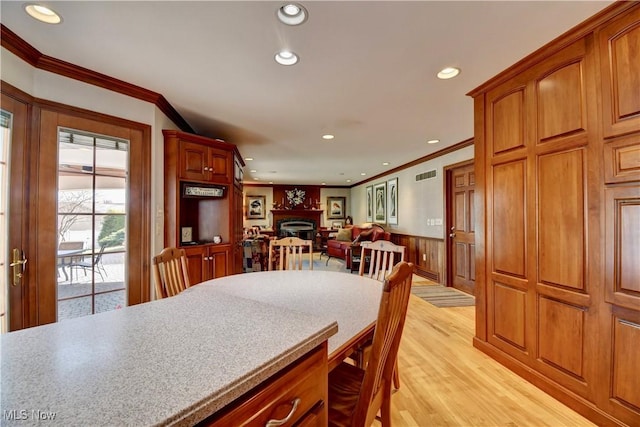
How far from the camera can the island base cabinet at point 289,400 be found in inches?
22.6

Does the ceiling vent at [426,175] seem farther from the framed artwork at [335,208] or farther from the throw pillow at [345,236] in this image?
the framed artwork at [335,208]

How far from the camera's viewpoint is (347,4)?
1508 mm

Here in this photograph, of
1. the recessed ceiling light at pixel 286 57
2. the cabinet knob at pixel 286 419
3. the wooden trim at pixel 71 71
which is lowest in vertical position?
the cabinet knob at pixel 286 419

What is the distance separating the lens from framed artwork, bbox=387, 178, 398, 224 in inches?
275

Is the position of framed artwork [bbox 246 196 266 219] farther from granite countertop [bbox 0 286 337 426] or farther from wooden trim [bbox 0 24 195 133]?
granite countertop [bbox 0 286 337 426]

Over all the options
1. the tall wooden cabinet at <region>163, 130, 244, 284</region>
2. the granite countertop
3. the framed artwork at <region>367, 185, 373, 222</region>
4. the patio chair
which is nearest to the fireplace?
the framed artwork at <region>367, 185, 373, 222</region>

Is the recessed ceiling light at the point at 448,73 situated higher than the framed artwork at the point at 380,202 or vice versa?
the recessed ceiling light at the point at 448,73

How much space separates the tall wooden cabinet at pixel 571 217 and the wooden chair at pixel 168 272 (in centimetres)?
250

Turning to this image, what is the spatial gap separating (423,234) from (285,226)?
18.4ft

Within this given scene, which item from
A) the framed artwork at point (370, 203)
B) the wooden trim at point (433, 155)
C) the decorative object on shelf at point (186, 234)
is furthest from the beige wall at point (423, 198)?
the decorative object on shelf at point (186, 234)

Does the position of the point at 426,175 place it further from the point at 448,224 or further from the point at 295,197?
the point at 295,197

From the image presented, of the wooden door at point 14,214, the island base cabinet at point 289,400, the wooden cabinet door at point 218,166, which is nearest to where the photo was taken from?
the island base cabinet at point 289,400

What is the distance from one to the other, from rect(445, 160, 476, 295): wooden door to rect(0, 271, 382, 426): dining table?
4028 mm

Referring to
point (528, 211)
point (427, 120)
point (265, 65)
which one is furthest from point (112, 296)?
point (427, 120)
